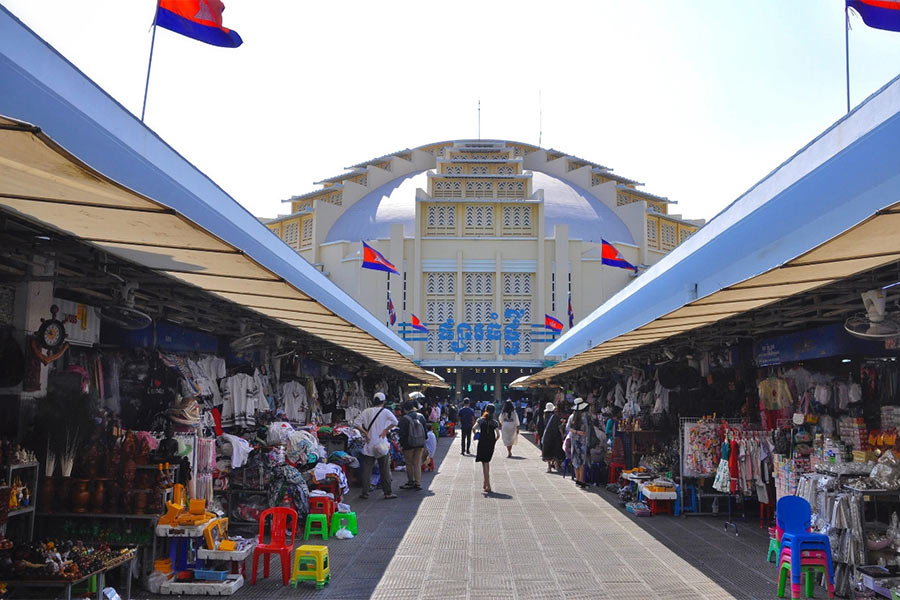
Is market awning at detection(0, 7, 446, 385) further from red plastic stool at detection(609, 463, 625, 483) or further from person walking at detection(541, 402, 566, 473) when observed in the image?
person walking at detection(541, 402, 566, 473)

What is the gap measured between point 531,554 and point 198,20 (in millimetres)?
6930

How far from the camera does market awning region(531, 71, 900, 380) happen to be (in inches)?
188

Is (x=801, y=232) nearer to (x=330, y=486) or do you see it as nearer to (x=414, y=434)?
(x=330, y=486)

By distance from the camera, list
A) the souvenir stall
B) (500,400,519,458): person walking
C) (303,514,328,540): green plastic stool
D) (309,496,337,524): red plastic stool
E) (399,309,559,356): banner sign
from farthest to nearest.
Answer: (399,309,559,356): banner sign → (500,400,519,458): person walking → (309,496,337,524): red plastic stool → (303,514,328,540): green plastic stool → the souvenir stall

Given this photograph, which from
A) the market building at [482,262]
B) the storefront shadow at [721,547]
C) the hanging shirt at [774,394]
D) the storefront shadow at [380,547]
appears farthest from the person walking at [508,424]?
the market building at [482,262]

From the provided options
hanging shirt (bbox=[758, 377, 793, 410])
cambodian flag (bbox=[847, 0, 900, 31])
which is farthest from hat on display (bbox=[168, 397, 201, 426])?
cambodian flag (bbox=[847, 0, 900, 31])

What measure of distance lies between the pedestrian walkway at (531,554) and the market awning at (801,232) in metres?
2.30

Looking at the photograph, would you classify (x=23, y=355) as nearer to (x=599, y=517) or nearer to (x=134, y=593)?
(x=134, y=593)

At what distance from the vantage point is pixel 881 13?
25.5ft

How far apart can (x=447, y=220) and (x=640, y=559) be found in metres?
34.7

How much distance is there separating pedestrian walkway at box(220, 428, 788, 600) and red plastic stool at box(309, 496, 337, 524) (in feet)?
1.37

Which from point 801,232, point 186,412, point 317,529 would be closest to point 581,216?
point 317,529

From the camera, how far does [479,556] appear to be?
7430mm

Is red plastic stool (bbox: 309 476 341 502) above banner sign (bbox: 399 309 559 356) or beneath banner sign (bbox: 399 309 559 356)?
beneath
